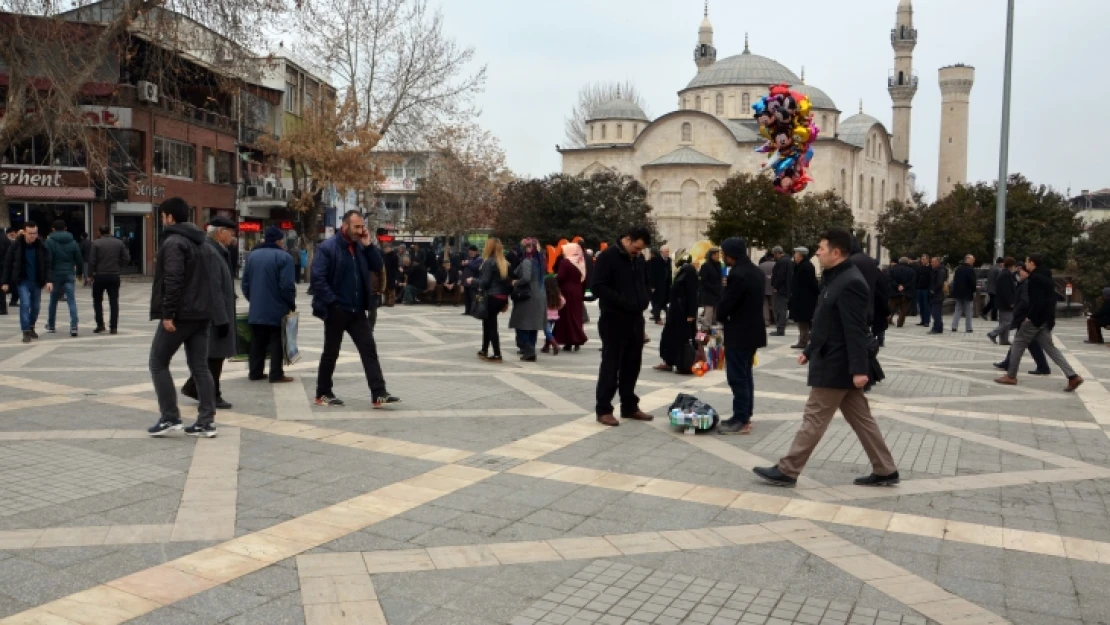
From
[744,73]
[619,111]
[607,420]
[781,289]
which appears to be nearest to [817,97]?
[744,73]

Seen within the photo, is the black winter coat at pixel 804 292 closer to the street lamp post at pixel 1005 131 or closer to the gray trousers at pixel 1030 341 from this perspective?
the gray trousers at pixel 1030 341

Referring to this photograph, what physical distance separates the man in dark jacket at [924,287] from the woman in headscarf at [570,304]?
10.8m

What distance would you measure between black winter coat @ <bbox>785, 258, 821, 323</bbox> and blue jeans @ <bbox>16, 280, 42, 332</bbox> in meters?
11.0

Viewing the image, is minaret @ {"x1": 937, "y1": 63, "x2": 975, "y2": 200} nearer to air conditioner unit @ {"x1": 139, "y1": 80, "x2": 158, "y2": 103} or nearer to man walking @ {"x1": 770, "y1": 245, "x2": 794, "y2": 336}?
air conditioner unit @ {"x1": 139, "y1": 80, "x2": 158, "y2": 103}

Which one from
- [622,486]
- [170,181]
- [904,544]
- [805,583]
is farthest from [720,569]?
[170,181]

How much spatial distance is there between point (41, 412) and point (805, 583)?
669cm

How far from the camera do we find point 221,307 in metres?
7.75

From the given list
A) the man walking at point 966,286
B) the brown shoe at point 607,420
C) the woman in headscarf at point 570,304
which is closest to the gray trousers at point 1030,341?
the woman in headscarf at point 570,304

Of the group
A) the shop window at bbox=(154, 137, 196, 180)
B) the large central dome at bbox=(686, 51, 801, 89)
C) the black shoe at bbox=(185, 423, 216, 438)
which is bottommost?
the black shoe at bbox=(185, 423, 216, 438)

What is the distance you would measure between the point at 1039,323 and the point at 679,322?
443cm

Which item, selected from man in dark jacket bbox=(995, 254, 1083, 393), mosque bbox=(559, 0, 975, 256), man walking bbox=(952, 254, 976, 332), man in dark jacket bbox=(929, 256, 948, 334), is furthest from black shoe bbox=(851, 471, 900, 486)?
mosque bbox=(559, 0, 975, 256)

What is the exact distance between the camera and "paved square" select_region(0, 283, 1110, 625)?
4.32 m

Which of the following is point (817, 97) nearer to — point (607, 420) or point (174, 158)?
point (174, 158)

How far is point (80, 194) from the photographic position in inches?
1320
